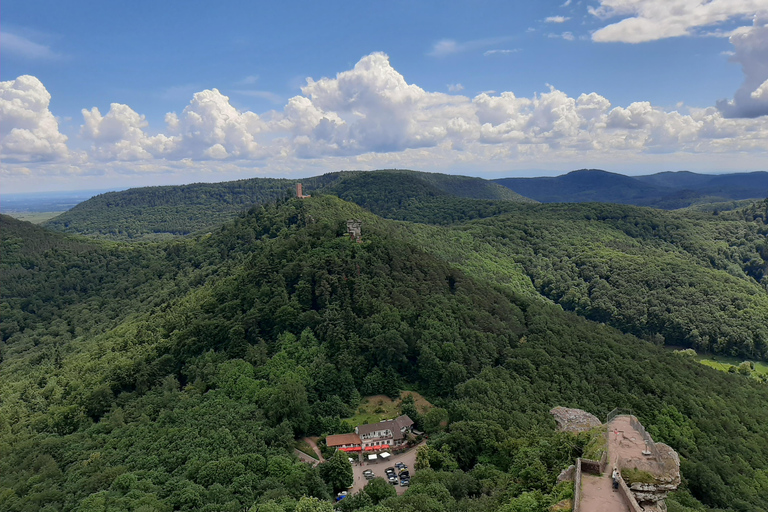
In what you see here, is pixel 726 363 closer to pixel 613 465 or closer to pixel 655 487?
pixel 655 487

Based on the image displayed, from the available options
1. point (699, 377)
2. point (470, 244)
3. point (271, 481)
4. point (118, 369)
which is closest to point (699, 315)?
point (699, 377)

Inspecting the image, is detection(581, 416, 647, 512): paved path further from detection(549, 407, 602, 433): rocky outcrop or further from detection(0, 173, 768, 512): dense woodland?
detection(549, 407, 602, 433): rocky outcrop

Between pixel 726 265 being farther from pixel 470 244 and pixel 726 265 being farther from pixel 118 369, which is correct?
pixel 118 369

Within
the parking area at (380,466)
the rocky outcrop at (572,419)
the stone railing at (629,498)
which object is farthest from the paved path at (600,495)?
the parking area at (380,466)

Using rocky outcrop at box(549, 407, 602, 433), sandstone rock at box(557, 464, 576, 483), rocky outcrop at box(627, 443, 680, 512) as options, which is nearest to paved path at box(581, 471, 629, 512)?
rocky outcrop at box(627, 443, 680, 512)

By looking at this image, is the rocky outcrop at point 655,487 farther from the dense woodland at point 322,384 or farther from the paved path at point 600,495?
the dense woodland at point 322,384

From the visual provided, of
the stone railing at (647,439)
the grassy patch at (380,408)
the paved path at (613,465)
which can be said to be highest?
the paved path at (613,465)

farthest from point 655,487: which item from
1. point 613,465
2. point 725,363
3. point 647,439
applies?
point 725,363
